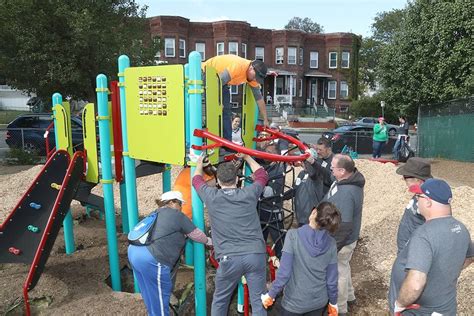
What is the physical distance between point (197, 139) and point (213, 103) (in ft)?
1.56

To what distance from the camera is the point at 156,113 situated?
4.31m

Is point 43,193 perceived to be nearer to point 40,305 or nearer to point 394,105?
point 40,305

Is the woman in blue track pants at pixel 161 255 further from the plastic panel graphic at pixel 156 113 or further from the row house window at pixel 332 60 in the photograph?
the row house window at pixel 332 60

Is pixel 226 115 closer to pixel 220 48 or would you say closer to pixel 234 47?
pixel 234 47

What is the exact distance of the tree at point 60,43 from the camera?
15188 millimetres

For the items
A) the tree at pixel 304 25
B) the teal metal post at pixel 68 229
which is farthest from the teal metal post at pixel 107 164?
the tree at pixel 304 25

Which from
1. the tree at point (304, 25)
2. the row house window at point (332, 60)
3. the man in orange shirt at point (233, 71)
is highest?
the tree at point (304, 25)

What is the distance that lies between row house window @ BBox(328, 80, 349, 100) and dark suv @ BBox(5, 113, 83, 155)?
34410 mm

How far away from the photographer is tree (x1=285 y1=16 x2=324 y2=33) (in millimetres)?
73812

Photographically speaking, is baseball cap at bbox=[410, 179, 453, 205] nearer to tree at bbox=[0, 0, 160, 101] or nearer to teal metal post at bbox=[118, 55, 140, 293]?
teal metal post at bbox=[118, 55, 140, 293]

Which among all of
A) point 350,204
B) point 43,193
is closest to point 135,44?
point 43,193

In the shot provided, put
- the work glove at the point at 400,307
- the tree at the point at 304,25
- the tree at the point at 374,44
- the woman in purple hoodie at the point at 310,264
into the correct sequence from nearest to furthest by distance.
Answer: the work glove at the point at 400,307, the woman in purple hoodie at the point at 310,264, the tree at the point at 374,44, the tree at the point at 304,25

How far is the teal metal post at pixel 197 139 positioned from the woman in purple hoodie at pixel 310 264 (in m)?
1.08

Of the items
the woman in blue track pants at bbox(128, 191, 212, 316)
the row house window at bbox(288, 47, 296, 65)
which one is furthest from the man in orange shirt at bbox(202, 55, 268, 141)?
the row house window at bbox(288, 47, 296, 65)
